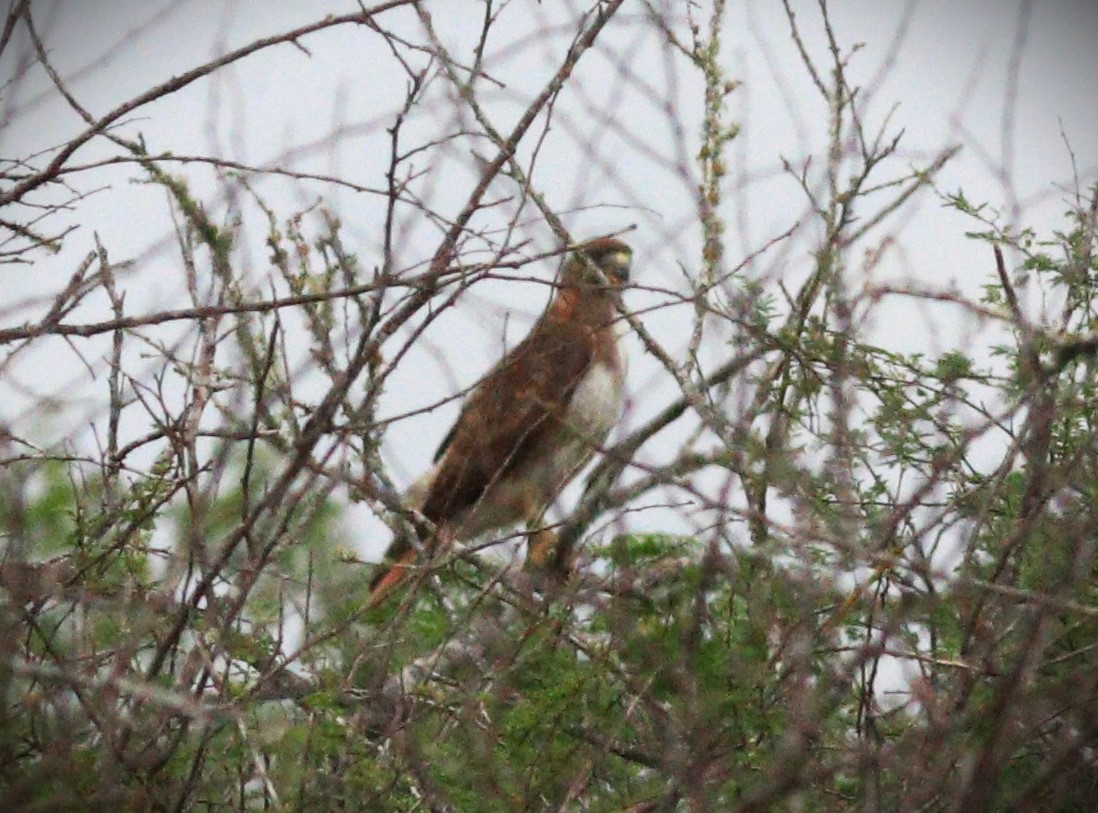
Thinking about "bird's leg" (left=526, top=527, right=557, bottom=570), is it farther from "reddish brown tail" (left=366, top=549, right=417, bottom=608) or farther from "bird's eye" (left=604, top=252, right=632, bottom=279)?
"bird's eye" (left=604, top=252, right=632, bottom=279)

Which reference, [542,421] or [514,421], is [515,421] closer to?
[514,421]

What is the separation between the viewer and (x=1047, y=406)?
302 cm

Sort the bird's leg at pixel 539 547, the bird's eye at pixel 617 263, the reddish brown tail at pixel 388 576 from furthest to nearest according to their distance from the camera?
1. the bird's eye at pixel 617 263
2. the bird's leg at pixel 539 547
3. the reddish brown tail at pixel 388 576

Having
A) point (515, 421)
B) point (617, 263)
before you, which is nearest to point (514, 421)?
point (515, 421)

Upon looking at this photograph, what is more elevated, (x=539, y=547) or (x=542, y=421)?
(x=542, y=421)

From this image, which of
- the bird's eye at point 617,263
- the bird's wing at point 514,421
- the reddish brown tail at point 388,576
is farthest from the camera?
the bird's eye at point 617,263

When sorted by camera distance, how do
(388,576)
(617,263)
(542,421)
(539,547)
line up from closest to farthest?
(388,576) → (539,547) → (542,421) → (617,263)

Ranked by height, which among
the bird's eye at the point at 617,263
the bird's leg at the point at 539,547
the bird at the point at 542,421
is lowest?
the bird's leg at the point at 539,547

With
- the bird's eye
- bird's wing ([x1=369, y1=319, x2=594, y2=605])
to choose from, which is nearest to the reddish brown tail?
bird's wing ([x1=369, y1=319, x2=594, y2=605])

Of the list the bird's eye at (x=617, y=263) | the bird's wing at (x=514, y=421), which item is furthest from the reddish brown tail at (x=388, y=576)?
the bird's eye at (x=617, y=263)

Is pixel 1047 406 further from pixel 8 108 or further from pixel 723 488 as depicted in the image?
pixel 8 108

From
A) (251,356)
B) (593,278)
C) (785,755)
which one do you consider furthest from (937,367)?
(593,278)

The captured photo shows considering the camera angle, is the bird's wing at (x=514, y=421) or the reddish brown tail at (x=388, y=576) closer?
the reddish brown tail at (x=388, y=576)

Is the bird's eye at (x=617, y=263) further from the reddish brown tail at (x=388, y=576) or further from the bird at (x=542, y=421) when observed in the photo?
the reddish brown tail at (x=388, y=576)
